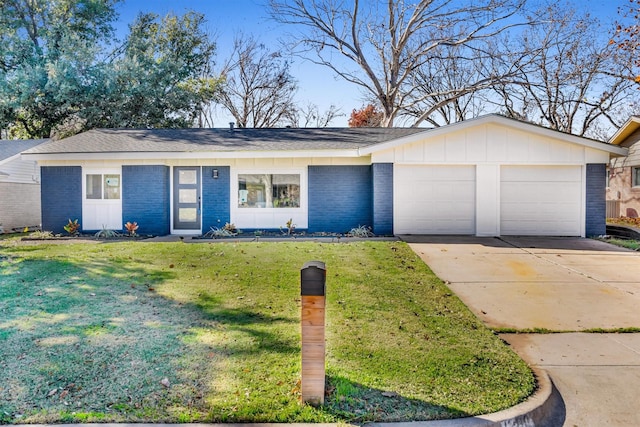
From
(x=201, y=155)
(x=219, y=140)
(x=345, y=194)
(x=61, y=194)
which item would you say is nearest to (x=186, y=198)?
(x=201, y=155)

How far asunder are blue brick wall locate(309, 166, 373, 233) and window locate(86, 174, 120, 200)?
6014 mm

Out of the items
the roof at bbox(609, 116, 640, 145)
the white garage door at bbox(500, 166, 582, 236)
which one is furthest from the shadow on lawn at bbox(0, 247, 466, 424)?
the roof at bbox(609, 116, 640, 145)

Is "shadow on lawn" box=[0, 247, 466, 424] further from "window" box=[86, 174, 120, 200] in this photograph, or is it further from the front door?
"window" box=[86, 174, 120, 200]

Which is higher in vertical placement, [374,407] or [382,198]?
[382,198]

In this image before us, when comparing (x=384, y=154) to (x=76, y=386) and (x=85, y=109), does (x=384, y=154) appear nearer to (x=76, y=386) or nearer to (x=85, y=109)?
(x=76, y=386)

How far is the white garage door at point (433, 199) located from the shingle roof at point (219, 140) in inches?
66.7

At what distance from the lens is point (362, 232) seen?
11.9 m

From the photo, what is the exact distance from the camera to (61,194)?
1291 cm

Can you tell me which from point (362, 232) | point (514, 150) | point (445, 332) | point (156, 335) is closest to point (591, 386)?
point (445, 332)

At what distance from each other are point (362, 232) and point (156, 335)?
8182mm

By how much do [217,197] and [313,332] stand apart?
401 inches

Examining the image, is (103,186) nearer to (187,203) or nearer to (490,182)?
(187,203)

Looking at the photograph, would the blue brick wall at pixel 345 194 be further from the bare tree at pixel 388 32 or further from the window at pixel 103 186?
the bare tree at pixel 388 32

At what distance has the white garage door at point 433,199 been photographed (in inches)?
469
